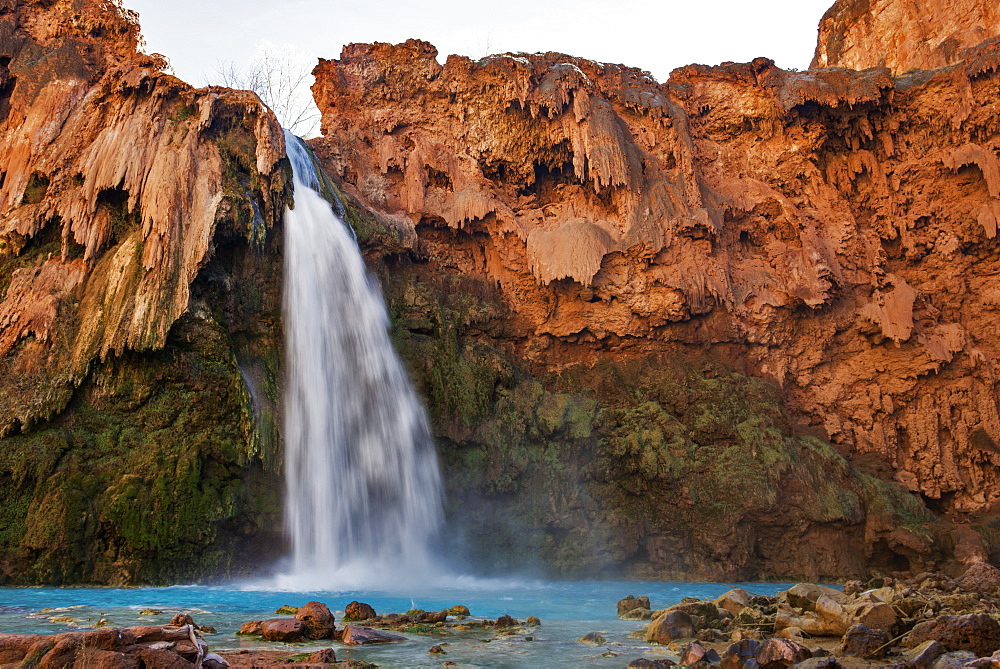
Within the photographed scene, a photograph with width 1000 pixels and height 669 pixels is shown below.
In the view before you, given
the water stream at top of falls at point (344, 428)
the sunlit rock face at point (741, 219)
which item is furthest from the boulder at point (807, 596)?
the sunlit rock face at point (741, 219)

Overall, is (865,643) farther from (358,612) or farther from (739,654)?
(358,612)

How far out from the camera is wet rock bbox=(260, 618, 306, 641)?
597 centimetres

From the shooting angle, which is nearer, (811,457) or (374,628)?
(374,628)

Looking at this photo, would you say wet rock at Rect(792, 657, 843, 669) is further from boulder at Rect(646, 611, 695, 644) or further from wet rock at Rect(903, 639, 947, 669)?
boulder at Rect(646, 611, 695, 644)

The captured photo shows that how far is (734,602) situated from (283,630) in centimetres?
548

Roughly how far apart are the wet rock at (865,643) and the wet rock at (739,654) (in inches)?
34.2

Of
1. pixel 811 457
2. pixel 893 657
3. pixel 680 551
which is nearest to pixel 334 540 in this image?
pixel 680 551

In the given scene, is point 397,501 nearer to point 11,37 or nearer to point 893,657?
point 893,657

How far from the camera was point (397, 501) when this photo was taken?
14734mm

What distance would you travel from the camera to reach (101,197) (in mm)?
13297

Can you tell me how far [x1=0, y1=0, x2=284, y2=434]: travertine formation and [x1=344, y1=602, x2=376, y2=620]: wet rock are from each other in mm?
6730

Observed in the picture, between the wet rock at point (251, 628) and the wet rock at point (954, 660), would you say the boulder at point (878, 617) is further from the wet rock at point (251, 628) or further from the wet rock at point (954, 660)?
the wet rock at point (251, 628)

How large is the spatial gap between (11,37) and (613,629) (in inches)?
734

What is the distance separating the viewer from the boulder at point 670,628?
6.80m
